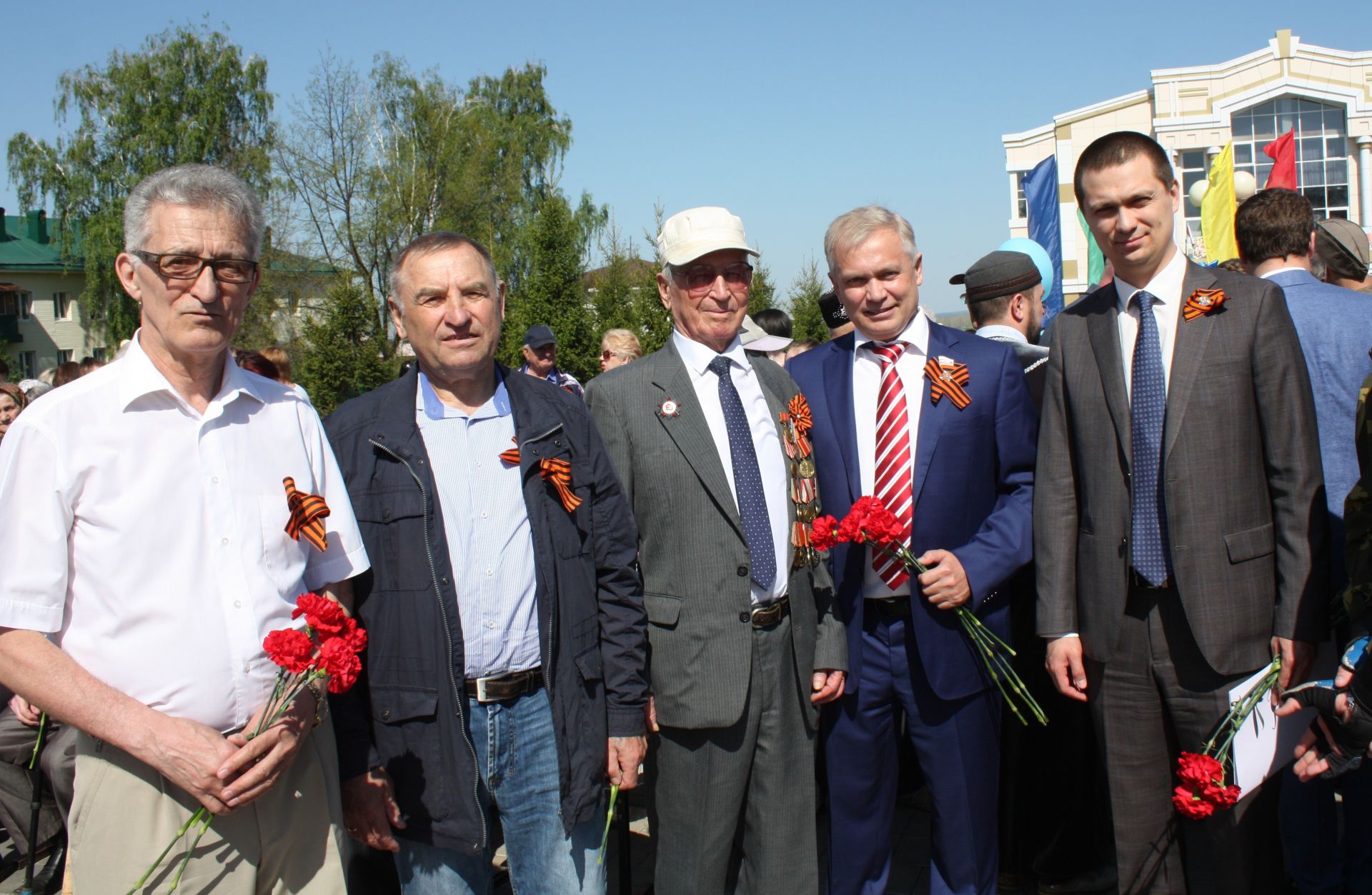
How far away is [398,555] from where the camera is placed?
2.55 meters

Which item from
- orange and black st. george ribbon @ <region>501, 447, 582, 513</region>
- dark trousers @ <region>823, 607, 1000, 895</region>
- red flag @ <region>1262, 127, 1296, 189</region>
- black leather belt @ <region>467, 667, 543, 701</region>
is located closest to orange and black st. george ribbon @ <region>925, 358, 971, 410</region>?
dark trousers @ <region>823, 607, 1000, 895</region>

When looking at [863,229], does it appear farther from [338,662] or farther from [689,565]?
[338,662]

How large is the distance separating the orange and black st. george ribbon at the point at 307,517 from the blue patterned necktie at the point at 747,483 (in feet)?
4.20

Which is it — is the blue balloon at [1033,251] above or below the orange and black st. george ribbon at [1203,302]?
above

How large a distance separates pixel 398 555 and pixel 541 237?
643 inches

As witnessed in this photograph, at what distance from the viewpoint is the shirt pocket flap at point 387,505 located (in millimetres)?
2559

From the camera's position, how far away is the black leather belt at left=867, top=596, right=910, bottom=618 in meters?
3.19

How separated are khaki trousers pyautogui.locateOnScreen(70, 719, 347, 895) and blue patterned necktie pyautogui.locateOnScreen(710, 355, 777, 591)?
1.36 m

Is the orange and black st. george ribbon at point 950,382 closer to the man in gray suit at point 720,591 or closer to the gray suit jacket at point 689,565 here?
the man in gray suit at point 720,591

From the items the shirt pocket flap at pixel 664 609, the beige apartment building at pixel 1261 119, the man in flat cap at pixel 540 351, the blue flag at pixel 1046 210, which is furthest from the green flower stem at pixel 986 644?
the beige apartment building at pixel 1261 119

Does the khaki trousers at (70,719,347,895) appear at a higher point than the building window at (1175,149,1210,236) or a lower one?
lower

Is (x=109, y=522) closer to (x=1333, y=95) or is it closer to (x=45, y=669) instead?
(x=45, y=669)

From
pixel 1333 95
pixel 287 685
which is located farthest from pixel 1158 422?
pixel 1333 95

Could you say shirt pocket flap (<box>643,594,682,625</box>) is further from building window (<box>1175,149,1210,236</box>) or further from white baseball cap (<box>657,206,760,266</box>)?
building window (<box>1175,149,1210,236</box>)
